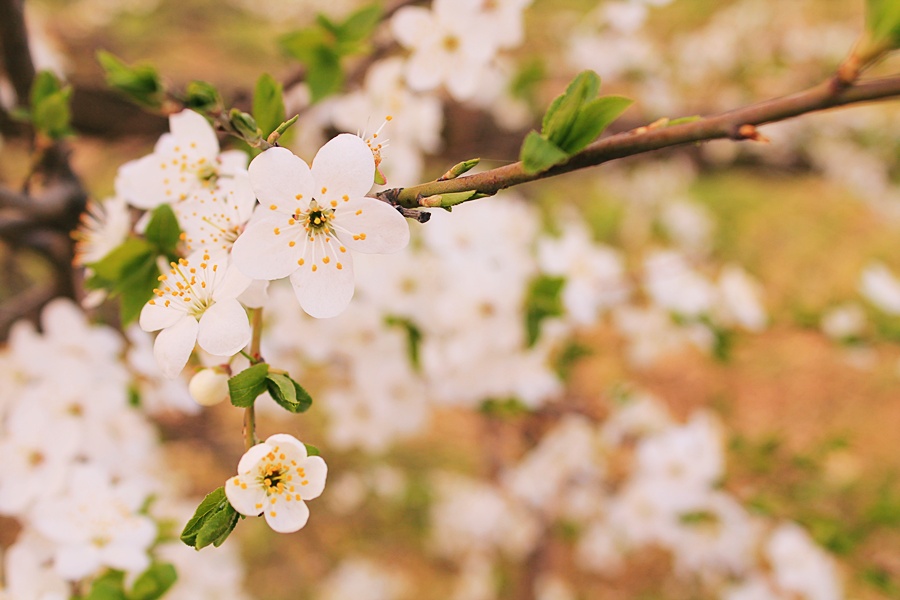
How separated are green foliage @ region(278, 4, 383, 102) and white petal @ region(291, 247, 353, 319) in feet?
1.60

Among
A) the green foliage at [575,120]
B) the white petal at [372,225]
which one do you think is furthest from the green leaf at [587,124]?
the white petal at [372,225]

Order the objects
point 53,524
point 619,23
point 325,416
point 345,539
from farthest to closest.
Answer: point 325,416
point 345,539
point 619,23
point 53,524

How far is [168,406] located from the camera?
1008 millimetres

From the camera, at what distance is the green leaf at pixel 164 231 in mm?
617

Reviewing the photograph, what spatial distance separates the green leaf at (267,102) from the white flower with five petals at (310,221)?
0.14m

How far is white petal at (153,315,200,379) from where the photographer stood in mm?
464

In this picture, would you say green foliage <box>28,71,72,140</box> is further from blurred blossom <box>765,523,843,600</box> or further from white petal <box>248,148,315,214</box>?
blurred blossom <box>765,523,843,600</box>

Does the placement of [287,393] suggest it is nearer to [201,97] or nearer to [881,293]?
[201,97]

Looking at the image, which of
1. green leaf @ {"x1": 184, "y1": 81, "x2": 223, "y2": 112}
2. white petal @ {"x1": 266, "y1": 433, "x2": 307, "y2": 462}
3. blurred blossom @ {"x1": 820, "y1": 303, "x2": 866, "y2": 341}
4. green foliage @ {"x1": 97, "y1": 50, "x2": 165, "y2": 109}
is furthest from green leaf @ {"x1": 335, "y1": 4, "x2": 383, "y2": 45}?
blurred blossom @ {"x1": 820, "y1": 303, "x2": 866, "y2": 341}

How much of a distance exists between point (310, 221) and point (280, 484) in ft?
0.63

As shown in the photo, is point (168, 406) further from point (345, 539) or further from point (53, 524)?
point (345, 539)

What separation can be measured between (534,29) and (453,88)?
2690 millimetres

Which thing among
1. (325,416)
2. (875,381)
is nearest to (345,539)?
(325,416)

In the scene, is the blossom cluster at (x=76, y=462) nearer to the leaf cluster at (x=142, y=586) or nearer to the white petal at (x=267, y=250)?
the leaf cluster at (x=142, y=586)
